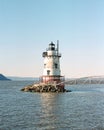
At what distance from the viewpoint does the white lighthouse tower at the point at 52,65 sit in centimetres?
9506

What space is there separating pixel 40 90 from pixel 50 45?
13.9 metres

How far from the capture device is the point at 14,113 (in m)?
52.2

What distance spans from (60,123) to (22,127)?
5.57m

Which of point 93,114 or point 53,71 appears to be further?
point 53,71

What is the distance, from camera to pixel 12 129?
3938cm

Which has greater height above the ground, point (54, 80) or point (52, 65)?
point (52, 65)

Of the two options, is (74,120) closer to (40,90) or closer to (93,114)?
(93,114)

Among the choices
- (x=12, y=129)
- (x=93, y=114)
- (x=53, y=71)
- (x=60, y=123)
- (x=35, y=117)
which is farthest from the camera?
(x=53, y=71)

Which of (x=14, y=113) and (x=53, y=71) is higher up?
(x=53, y=71)

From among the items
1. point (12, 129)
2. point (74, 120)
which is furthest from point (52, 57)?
point (12, 129)

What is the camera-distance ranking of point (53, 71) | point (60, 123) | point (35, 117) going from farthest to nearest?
point (53, 71) → point (35, 117) → point (60, 123)

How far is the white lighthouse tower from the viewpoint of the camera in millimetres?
95062

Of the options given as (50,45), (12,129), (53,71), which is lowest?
(12,129)

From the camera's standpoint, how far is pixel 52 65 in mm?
95188
